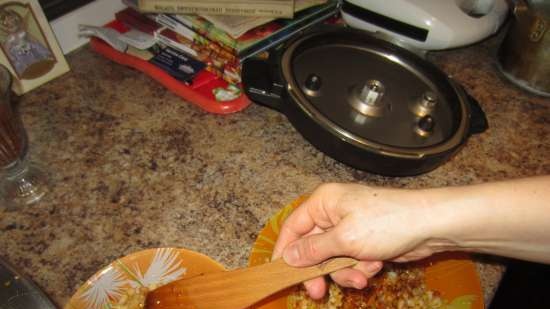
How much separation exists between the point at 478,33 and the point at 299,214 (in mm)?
639

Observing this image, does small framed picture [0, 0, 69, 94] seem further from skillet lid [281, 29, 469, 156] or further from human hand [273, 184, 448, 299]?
human hand [273, 184, 448, 299]

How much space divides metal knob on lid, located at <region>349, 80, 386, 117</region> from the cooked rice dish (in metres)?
0.27

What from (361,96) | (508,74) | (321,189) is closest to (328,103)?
(361,96)

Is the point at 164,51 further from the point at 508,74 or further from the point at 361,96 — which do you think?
the point at 508,74

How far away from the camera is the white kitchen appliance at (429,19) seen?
83 cm

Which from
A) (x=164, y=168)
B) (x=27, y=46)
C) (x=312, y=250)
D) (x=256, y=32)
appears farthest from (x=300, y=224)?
(x=27, y=46)

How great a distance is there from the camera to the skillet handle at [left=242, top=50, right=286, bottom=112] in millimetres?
694

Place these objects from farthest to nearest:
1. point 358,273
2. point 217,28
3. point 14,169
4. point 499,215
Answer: point 217,28, point 14,169, point 358,273, point 499,215

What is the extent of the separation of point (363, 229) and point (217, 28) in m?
0.54

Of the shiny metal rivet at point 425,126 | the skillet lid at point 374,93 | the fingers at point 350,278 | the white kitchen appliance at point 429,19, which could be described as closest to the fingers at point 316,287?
the fingers at point 350,278

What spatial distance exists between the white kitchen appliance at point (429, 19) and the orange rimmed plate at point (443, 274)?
0.49 metres

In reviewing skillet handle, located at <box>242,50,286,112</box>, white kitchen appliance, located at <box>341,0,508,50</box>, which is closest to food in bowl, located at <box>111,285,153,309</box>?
skillet handle, located at <box>242,50,286,112</box>

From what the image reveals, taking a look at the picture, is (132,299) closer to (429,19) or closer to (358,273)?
(358,273)

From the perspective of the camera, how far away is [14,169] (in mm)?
659
